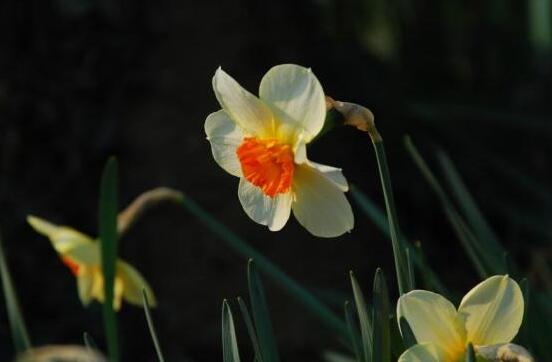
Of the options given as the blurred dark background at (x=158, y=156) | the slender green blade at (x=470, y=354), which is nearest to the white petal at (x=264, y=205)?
the slender green blade at (x=470, y=354)

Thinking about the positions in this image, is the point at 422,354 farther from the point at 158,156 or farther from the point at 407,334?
the point at 158,156

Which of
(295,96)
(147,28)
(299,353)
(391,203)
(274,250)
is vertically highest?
(295,96)

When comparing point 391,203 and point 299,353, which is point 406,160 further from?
point 391,203

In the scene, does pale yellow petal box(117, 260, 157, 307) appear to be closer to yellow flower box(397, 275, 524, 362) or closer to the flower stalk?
the flower stalk

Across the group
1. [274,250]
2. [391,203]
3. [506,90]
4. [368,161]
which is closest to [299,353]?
[274,250]

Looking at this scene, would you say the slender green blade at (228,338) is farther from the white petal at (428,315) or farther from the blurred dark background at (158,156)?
the blurred dark background at (158,156)

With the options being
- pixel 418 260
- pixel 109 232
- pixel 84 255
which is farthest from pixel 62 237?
pixel 418 260
